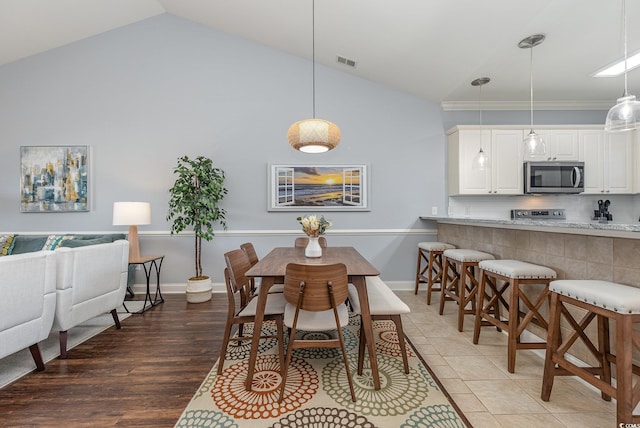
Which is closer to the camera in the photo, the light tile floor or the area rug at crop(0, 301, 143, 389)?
the light tile floor

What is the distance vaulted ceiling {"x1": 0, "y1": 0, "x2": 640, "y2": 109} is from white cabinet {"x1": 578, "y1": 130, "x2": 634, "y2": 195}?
0.55 meters

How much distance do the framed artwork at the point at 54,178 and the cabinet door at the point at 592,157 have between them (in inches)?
266

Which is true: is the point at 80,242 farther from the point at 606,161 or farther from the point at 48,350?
the point at 606,161

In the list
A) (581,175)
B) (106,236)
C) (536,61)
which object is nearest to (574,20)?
(536,61)

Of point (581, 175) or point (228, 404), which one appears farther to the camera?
point (581, 175)

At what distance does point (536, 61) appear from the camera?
9.25ft

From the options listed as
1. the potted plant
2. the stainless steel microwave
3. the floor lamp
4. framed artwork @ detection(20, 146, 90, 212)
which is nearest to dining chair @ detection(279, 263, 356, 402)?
the potted plant

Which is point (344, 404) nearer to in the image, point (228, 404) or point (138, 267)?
point (228, 404)

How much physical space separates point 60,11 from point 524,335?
6.04 meters

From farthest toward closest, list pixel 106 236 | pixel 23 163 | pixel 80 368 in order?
pixel 23 163 → pixel 106 236 → pixel 80 368

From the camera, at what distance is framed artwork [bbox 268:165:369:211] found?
12.4 ft

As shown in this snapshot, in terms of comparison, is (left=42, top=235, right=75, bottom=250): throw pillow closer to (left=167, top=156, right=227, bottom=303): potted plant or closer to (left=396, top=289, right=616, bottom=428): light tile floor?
(left=167, top=156, right=227, bottom=303): potted plant

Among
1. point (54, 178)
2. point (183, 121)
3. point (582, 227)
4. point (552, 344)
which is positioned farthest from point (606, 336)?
point (54, 178)

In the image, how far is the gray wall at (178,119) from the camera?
3.76 meters
